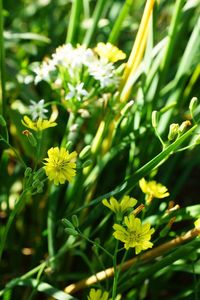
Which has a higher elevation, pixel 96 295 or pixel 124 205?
pixel 124 205

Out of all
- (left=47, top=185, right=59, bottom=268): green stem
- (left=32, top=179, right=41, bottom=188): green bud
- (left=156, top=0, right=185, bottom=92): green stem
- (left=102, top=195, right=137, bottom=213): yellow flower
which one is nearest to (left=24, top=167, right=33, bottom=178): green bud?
(left=32, top=179, right=41, bottom=188): green bud

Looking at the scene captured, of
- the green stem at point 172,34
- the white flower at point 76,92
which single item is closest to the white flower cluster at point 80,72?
the white flower at point 76,92

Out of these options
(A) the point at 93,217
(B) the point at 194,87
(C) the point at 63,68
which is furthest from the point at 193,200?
(C) the point at 63,68

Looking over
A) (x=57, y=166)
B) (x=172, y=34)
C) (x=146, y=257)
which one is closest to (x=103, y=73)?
(x=172, y=34)

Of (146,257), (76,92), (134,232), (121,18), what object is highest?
(121,18)

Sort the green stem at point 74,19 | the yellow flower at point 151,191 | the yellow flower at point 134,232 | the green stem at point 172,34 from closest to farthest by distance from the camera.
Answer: the yellow flower at point 134,232, the yellow flower at point 151,191, the green stem at point 172,34, the green stem at point 74,19

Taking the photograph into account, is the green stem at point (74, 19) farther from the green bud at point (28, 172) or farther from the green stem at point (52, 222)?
the green bud at point (28, 172)

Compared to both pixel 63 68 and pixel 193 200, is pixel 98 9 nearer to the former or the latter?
pixel 63 68

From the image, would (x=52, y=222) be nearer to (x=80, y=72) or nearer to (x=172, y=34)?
(x=80, y=72)
